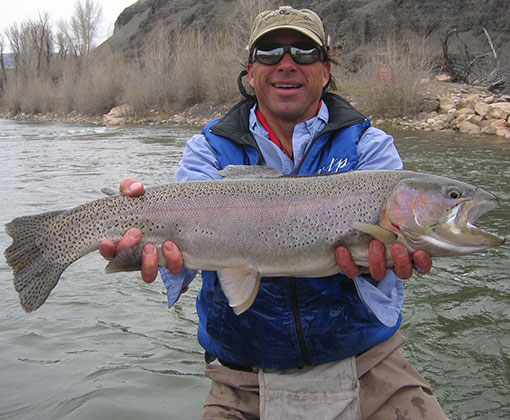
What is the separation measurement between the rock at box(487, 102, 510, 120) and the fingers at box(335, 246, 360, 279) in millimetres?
15977

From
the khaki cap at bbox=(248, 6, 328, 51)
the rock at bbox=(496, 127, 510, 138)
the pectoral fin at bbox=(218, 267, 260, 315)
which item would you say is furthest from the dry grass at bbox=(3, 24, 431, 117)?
the pectoral fin at bbox=(218, 267, 260, 315)

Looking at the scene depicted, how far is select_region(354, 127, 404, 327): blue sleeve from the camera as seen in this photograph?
2459mm

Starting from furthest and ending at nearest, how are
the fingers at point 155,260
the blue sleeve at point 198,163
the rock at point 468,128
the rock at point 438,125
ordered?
the rock at point 438,125 → the rock at point 468,128 → the blue sleeve at point 198,163 → the fingers at point 155,260

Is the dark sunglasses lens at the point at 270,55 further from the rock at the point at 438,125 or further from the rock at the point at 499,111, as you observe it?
the rock at the point at 438,125

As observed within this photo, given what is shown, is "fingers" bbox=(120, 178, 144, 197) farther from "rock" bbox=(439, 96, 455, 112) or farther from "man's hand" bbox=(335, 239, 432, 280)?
"rock" bbox=(439, 96, 455, 112)

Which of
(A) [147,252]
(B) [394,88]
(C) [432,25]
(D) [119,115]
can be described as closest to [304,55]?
(A) [147,252]

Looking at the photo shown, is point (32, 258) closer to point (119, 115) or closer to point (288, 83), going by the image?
point (288, 83)

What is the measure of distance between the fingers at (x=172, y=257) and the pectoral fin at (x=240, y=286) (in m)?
0.21

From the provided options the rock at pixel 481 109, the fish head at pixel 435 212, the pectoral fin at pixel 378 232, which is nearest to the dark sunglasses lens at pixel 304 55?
the fish head at pixel 435 212

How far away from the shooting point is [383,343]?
2701 millimetres

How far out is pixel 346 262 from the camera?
2.38m

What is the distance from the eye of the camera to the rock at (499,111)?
16281mm

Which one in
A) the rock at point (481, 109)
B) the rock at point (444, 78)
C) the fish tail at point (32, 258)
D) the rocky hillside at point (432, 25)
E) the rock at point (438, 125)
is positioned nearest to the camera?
the fish tail at point (32, 258)

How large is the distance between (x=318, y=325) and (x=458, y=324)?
2.34m
